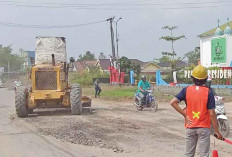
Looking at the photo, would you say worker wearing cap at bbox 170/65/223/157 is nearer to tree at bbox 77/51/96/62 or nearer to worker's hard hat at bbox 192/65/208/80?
worker's hard hat at bbox 192/65/208/80

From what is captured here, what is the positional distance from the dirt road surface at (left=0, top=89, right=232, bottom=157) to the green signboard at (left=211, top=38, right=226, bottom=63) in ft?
67.2

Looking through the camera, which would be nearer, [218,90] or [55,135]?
[55,135]

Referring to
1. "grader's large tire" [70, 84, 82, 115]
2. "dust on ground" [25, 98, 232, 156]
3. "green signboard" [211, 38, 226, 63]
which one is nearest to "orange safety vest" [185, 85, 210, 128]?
"dust on ground" [25, 98, 232, 156]

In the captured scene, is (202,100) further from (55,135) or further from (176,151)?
(55,135)

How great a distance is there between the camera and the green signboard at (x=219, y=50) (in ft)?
113

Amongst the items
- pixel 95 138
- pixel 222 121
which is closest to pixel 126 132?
pixel 95 138

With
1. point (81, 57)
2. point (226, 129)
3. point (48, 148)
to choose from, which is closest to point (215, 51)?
point (226, 129)

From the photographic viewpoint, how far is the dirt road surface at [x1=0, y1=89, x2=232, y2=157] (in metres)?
8.68

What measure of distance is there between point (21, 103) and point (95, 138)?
6552 millimetres

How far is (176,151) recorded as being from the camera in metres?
8.43

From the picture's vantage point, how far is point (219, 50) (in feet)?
115

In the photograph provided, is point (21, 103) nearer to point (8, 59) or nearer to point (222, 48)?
point (222, 48)

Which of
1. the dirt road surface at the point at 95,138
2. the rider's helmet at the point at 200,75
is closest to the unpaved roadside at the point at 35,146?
the dirt road surface at the point at 95,138

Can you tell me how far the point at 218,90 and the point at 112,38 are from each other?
2798cm
